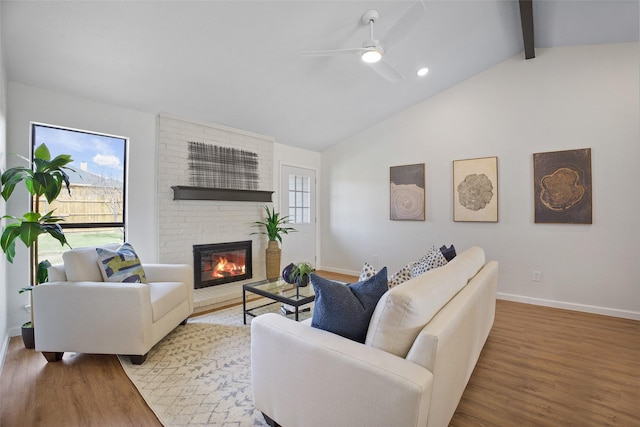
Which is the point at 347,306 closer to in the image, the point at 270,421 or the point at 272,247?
the point at 270,421

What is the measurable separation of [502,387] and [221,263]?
3.57 meters

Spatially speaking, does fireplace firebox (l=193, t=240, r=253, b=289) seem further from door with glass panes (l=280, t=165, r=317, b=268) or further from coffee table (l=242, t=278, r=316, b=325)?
coffee table (l=242, t=278, r=316, b=325)

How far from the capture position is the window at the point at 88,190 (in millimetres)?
3068

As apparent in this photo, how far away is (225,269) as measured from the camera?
14.5 feet

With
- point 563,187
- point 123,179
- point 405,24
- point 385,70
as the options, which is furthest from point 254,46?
point 563,187

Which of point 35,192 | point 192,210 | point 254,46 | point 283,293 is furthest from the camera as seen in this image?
point 192,210

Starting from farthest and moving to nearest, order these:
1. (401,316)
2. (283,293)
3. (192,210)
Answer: (192,210), (283,293), (401,316)

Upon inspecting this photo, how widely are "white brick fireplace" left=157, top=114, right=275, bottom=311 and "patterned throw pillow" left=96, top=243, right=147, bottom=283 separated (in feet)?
3.16

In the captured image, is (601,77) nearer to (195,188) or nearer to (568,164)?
(568,164)

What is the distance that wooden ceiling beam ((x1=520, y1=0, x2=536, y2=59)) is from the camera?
3016mm

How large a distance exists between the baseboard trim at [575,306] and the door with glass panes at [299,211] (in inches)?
127

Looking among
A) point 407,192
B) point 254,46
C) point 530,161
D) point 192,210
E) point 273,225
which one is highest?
point 254,46

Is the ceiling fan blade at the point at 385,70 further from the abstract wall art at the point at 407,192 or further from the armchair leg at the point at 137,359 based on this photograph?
the armchair leg at the point at 137,359

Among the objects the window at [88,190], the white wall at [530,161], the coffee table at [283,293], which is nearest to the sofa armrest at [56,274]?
the window at [88,190]
